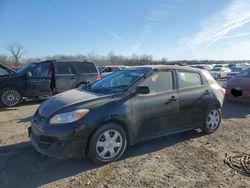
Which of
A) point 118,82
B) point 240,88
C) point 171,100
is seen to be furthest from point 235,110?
point 118,82

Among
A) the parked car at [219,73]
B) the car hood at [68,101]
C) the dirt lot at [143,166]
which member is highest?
the car hood at [68,101]

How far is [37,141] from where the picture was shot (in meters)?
4.40

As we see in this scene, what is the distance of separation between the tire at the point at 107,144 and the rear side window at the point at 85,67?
7.17 metres

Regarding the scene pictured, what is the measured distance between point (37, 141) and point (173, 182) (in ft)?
7.24

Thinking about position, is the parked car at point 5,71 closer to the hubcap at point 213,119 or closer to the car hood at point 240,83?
the hubcap at point 213,119

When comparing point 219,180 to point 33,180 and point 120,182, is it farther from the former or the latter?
point 33,180

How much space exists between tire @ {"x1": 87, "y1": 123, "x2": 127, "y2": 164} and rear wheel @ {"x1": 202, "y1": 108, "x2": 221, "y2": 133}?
231cm

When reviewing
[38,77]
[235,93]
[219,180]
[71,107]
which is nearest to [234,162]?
[219,180]

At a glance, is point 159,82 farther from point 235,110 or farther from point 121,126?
A: point 235,110

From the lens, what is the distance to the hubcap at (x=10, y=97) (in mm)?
9758

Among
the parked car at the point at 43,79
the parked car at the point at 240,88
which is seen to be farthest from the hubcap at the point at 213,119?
the parked car at the point at 43,79

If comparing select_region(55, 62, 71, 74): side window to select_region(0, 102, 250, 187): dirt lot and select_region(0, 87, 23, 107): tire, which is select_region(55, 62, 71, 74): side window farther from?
select_region(0, 102, 250, 187): dirt lot

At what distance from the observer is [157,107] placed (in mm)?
5086

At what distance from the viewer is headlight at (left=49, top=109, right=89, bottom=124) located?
424 centimetres
